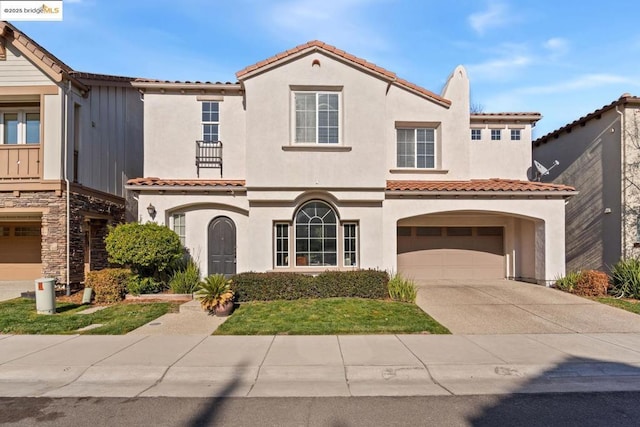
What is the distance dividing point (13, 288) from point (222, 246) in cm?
758

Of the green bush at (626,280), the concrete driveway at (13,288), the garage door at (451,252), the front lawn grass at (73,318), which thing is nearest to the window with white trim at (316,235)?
the garage door at (451,252)

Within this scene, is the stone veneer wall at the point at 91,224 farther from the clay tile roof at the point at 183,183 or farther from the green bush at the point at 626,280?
the green bush at the point at 626,280

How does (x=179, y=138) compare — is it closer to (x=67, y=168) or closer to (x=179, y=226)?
(x=179, y=226)

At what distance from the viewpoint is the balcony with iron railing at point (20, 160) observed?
41.2 ft

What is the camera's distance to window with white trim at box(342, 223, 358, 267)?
12422mm

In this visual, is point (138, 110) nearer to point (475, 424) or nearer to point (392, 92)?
point (392, 92)

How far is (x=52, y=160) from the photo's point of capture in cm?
1243

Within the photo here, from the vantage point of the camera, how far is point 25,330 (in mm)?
8258

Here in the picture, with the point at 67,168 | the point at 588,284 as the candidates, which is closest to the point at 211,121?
the point at 67,168

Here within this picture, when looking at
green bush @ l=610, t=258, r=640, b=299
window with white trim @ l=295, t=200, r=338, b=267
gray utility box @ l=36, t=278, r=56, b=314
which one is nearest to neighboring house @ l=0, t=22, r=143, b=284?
gray utility box @ l=36, t=278, r=56, b=314

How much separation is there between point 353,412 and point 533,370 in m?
3.06

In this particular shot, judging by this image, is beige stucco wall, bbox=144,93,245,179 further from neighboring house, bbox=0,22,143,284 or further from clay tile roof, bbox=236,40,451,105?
neighboring house, bbox=0,22,143,284

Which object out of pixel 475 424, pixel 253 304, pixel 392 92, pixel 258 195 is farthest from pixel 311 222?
pixel 475 424

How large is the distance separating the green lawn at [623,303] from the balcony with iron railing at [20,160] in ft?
55.5
